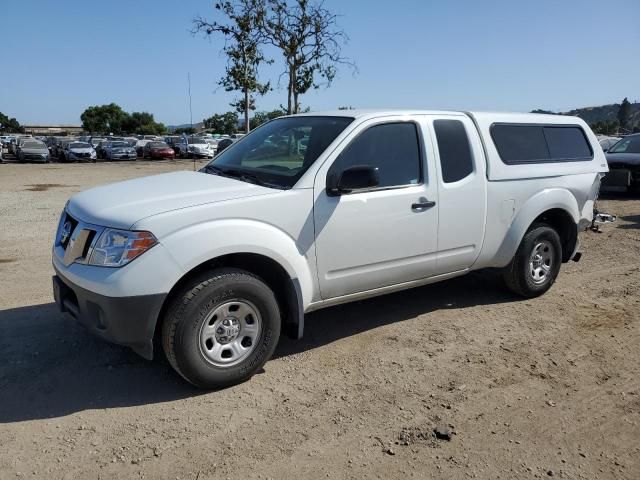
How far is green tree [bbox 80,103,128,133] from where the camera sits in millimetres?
97000

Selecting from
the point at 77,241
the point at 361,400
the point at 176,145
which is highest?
the point at 77,241

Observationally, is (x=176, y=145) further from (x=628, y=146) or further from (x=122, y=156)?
(x=628, y=146)

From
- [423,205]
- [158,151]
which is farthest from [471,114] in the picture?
[158,151]

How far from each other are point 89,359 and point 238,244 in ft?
5.08

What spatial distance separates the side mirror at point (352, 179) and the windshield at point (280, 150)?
0.76 ft

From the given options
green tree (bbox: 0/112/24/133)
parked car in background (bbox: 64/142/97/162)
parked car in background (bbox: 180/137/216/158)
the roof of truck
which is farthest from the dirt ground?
green tree (bbox: 0/112/24/133)

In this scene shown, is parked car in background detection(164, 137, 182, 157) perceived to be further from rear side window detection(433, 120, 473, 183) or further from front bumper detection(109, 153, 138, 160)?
rear side window detection(433, 120, 473, 183)

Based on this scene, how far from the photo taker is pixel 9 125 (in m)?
116

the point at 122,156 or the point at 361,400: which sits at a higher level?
the point at 122,156

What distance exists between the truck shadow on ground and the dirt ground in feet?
0.05

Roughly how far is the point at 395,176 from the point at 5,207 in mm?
10731

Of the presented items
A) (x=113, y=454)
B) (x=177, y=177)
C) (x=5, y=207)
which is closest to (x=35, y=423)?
(x=113, y=454)

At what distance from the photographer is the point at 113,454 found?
2.94 metres

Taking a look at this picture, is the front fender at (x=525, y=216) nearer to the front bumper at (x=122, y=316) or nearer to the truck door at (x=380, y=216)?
the truck door at (x=380, y=216)
